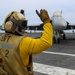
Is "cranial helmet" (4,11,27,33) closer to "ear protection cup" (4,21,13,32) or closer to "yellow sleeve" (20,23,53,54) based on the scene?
"ear protection cup" (4,21,13,32)

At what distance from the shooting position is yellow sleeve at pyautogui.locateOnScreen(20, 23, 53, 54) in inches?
150

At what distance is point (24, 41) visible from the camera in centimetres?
391

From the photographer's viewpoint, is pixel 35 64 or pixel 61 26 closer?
pixel 35 64

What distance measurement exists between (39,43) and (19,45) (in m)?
0.31

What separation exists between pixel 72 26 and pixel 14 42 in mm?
33020

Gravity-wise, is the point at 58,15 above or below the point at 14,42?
below

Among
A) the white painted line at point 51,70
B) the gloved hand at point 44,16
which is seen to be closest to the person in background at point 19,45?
the gloved hand at point 44,16

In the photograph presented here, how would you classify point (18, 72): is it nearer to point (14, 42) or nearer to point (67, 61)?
point (14, 42)

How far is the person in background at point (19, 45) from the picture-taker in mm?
3838

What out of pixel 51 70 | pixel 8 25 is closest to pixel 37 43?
pixel 8 25

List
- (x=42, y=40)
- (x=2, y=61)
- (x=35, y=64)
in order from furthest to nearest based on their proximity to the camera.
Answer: (x=35, y=64) → (x=2, y=61) → (x=42, y=40)

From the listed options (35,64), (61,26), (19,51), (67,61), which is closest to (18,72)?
(19,51)

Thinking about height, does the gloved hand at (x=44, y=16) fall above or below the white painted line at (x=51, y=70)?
above

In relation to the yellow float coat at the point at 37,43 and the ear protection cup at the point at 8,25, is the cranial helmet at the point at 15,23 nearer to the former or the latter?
the ear protection cup at the point at 8,25
